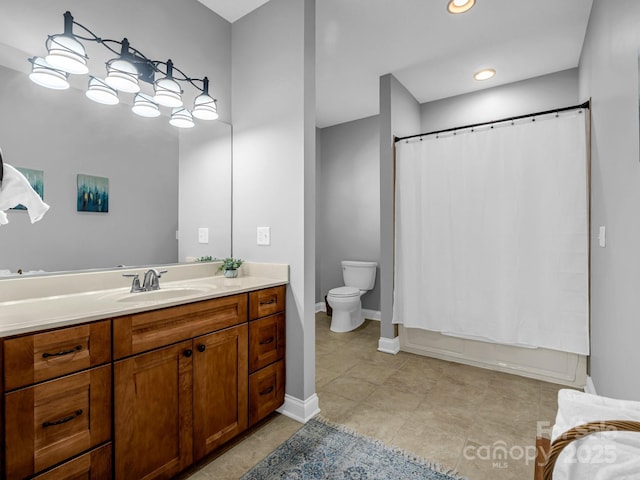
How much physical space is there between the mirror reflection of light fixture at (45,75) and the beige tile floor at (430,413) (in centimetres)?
195

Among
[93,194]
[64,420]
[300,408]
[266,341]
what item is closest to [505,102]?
[266,341]

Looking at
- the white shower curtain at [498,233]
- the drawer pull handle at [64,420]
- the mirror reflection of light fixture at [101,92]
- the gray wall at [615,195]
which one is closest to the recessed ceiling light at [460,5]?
the gray wall at [615,195]

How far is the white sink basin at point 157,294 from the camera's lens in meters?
1.51

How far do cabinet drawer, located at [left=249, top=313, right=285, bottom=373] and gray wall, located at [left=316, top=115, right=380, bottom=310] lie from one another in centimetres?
235

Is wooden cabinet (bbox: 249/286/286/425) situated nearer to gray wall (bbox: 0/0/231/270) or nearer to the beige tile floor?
the beige tile floor

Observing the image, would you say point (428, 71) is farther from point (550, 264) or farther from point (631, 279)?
point (631, 279)

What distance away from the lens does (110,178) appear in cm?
168

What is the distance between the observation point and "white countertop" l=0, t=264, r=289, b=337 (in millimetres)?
1062

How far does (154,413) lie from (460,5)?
2.94 m

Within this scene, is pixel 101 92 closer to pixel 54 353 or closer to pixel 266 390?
pixel 54 353

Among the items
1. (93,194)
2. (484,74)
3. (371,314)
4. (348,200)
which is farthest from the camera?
(348,200)

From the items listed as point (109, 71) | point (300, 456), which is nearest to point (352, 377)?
point (300, 456)

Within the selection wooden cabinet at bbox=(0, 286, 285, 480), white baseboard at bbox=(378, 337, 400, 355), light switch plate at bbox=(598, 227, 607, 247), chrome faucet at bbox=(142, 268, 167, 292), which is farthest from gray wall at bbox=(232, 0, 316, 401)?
light switch plate at bbox=(598, 227, 607, 247)

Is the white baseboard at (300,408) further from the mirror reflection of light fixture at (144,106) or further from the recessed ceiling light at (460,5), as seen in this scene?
the recessed ceiling light at (460,5)
